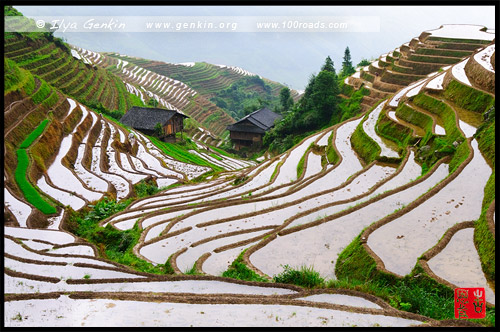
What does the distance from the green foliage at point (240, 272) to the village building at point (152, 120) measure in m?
33.6

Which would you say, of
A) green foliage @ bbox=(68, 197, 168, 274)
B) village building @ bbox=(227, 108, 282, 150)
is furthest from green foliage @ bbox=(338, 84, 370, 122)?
green foliage @ bbox=(68, 197, 168, 274)

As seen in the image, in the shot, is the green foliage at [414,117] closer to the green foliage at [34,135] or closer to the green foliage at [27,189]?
the green foliage at [27,189]

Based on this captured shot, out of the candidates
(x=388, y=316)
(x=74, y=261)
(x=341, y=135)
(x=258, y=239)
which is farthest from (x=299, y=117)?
(x=388, y=316)

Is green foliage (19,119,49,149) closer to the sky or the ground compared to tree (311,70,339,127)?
closer to the ground

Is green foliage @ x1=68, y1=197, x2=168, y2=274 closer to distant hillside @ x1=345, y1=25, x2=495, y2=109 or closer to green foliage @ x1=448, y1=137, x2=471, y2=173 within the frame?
green foliage @ x1=448, y1=137, x2=471, y2=173

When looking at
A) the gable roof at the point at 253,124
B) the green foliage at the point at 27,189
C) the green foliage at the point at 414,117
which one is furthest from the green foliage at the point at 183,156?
the green foliage at the point at 414,117

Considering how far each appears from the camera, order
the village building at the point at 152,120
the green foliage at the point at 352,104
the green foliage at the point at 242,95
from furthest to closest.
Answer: the green foliage at the point at 242,95 → the village building at the point at 152,120 → the green foliage at the point at 352,104

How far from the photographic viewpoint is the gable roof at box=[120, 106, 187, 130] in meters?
42.6

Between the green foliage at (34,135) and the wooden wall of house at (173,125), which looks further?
the wooden wall of house at (173,125)

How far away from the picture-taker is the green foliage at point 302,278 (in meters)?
8.70

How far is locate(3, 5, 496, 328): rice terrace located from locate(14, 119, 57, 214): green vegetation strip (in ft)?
0.29

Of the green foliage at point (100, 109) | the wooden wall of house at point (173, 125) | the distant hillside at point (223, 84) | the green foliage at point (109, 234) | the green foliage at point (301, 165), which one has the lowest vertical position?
the green foliage at point (109, 234)

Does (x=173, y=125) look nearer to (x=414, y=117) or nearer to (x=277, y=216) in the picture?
(x=414, y=117)

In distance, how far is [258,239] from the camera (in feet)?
39.4
